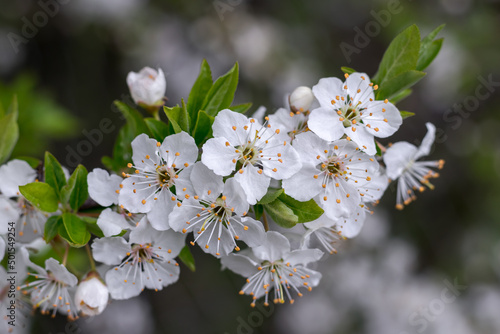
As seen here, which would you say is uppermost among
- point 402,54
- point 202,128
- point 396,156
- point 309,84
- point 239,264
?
point 402,54

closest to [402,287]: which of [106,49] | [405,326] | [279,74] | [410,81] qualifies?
[405,326]

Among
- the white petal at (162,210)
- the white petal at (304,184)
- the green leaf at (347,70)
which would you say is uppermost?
the green leaf at (347,70)

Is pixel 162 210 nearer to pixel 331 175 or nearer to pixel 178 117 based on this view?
pixel 178 117

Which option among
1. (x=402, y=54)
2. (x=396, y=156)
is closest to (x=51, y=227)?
(x=396, y=156)

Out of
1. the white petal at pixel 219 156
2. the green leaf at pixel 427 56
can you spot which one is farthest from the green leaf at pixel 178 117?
the green leaf at pixel 427 56

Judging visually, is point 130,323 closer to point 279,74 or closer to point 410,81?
point 279,74

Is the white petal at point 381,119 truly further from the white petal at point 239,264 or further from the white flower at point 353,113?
the white petal at point 239,264
